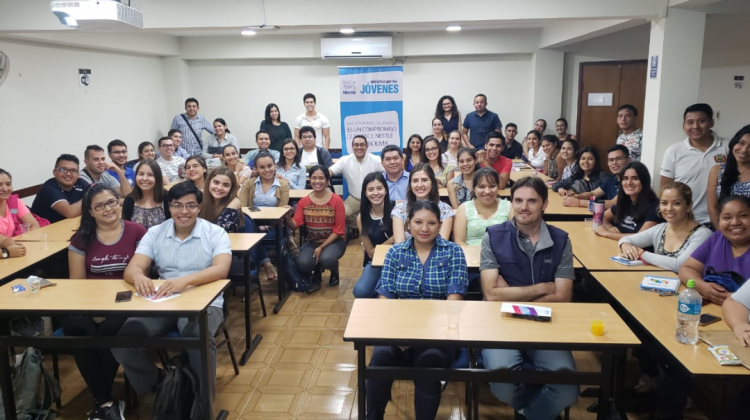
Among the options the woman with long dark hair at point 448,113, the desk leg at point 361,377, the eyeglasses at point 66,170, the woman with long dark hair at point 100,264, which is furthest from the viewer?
the woman with long dark hair at point 448,113

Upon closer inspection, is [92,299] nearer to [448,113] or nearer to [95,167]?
[95,167]

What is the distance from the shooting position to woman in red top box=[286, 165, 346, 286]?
4617 mm

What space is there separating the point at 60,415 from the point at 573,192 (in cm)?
433

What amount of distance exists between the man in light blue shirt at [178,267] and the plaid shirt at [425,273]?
3.14 ft

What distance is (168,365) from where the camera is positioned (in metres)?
2.83

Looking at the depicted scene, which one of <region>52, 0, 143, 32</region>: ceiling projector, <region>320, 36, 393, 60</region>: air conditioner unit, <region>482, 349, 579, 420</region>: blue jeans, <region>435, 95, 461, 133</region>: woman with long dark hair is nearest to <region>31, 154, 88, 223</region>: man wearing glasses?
<region>52, 0, 143, 32</region>: ceiling projector

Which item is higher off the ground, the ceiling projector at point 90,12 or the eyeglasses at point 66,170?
the ceiling projector at point 90,12

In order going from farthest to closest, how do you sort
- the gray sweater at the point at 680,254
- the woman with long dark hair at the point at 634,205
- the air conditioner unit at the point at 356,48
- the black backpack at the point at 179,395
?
the air conditioner unit at the point at 356,48 < the woman with long dark hair at the point at 634,205 < the gray sweater at the point at 680,254 < the black backpack at the point at 179,395

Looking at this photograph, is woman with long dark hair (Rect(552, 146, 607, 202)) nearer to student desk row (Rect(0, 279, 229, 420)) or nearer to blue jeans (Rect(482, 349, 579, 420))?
blue jeans (Rect(482, 349, 579, 420))

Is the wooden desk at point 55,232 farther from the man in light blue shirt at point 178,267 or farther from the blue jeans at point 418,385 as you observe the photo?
the blue jeans at point 418,385

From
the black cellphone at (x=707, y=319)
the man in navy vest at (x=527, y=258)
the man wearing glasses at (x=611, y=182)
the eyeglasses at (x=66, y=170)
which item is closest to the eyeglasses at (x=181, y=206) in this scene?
the man in navy vest at (x=527, y=258)

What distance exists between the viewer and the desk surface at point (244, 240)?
353 cm

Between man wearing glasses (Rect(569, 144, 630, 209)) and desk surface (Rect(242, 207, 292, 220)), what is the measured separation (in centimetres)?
262

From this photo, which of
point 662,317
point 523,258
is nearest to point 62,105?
point 523,258
